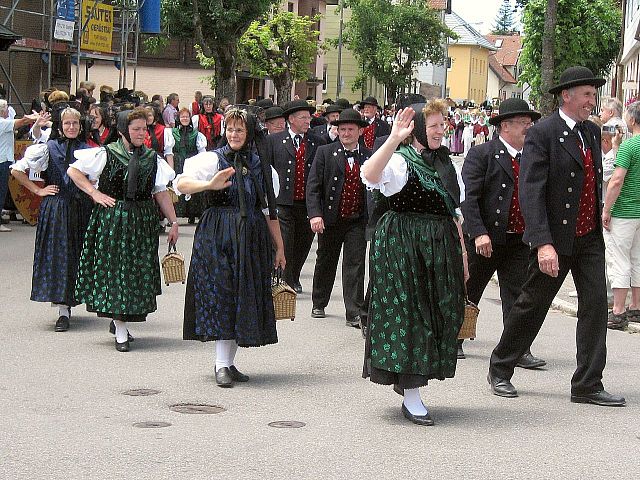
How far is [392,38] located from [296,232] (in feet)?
227

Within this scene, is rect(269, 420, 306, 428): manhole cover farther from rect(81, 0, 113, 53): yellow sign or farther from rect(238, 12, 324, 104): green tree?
rect(238, 12, 324, 104): green tree

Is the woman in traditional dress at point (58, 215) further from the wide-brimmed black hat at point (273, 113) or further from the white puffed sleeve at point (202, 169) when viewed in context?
the wide-brimmed black hat at point (273, 113)

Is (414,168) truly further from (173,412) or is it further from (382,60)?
(382,60)

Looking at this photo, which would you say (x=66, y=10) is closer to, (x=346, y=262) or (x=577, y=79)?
(x=346, y=262)

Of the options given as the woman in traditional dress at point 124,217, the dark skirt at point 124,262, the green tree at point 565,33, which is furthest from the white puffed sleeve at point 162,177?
the green tree at point 565,33

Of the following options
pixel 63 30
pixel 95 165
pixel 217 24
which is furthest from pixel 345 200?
pixel 217 24

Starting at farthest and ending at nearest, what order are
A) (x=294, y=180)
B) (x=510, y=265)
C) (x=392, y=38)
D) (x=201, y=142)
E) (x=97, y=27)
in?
1. (x=392, y=38)
2. (x=97, y=27)
3. (x=201, y=142)
4. (x=294, y=180)
5. (x=510, y=265)

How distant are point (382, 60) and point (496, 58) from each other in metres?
102

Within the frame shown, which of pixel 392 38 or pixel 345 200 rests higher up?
pixel 392 38

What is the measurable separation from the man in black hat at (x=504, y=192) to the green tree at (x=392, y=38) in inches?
2680

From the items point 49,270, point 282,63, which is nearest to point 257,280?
point 49,270

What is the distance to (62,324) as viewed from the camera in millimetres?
10742

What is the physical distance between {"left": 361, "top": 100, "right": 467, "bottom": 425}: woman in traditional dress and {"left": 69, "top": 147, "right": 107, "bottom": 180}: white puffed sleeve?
298 centimetres

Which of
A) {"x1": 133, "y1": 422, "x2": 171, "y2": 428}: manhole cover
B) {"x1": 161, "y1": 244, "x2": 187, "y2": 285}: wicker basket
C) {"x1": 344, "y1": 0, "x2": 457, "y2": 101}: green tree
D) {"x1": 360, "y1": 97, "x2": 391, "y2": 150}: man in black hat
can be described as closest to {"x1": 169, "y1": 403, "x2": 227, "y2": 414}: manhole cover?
{"x1": 133, "y1": 422, "x2": 171, "y2": 428}: manhole cover
